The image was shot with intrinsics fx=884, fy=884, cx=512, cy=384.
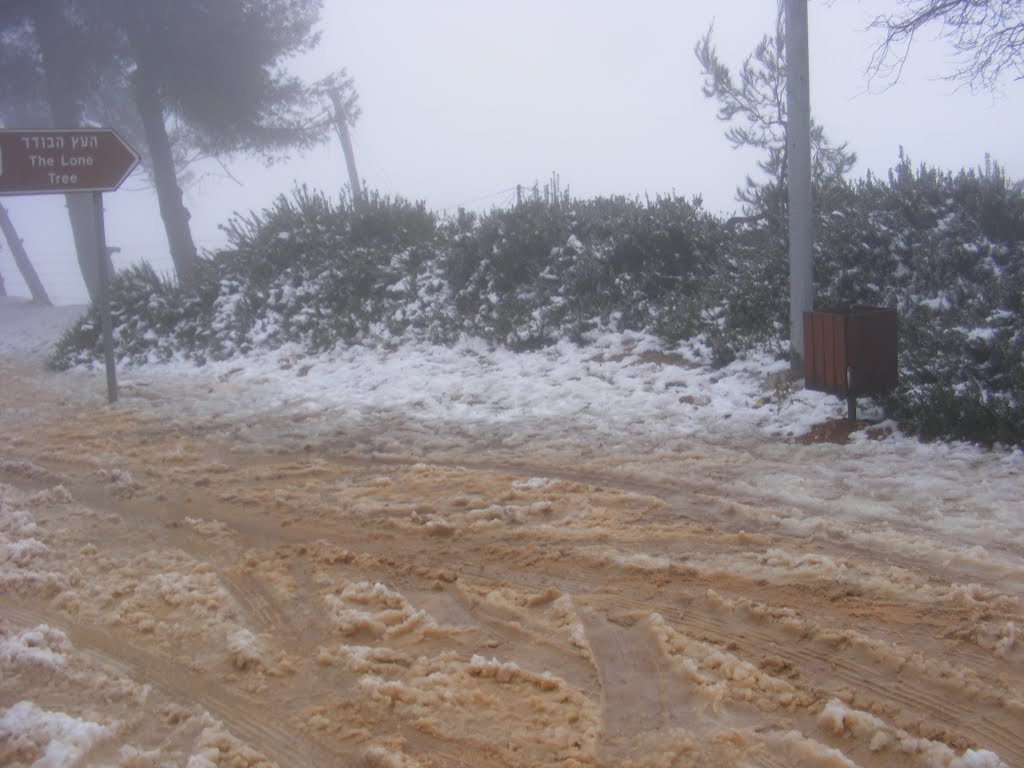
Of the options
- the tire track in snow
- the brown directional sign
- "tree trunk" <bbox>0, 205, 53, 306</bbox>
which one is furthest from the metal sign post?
"tree trunk" <bbox>0, 205, 53, 306</bbox>

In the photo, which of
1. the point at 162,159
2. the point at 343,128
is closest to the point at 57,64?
the point at 162,159

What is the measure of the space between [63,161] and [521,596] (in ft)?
25.2

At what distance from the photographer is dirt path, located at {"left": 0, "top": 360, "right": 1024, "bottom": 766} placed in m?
3.02

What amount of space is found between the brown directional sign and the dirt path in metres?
3.94

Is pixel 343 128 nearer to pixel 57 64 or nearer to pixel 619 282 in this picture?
pixel 57 64

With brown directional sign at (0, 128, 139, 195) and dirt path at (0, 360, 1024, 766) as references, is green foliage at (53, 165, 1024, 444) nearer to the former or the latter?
dirt path at (0, 360, 1024, 766)

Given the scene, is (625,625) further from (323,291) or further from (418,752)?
(323,291)

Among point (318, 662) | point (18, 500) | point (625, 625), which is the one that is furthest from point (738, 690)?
point (18, 500)

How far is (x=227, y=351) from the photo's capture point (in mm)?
12906

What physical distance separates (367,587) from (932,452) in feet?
13.4

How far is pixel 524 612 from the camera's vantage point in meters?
4.03

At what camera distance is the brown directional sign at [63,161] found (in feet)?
29.7

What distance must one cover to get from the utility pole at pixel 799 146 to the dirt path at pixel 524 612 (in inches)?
72.5

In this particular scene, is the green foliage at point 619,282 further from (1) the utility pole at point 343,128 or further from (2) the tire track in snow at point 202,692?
(1) the utility pole at point 343,128
